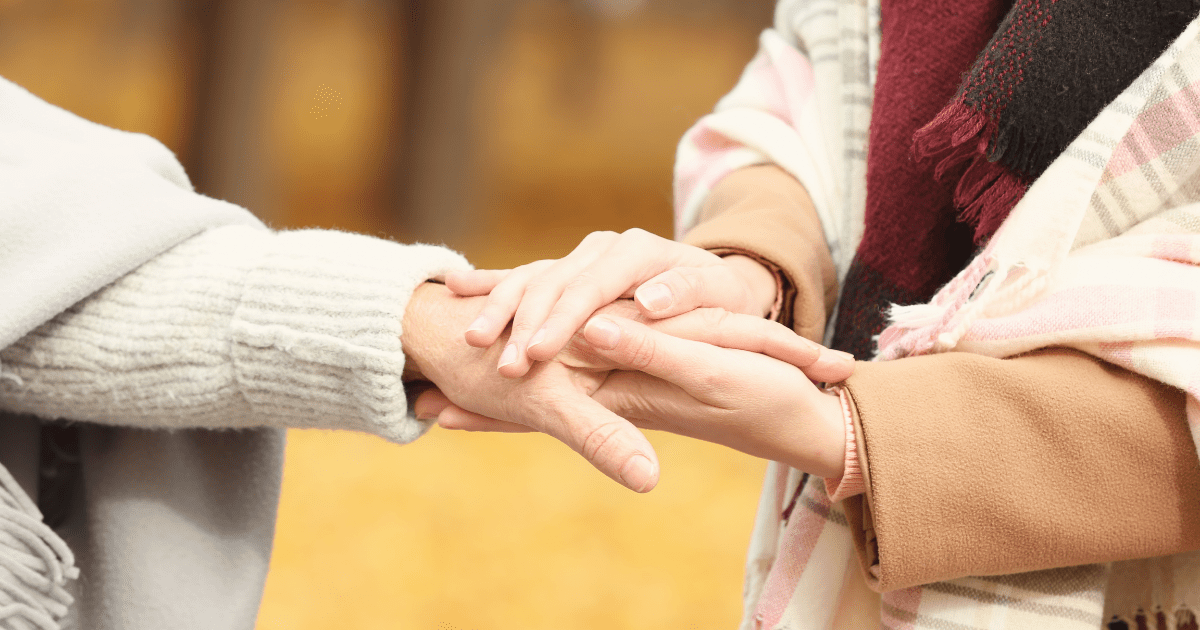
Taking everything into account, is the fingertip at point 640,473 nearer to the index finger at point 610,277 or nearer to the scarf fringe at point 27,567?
the index finger at point 610,277

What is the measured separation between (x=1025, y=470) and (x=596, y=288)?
12.7 inches

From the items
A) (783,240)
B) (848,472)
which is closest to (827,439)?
(848,472)

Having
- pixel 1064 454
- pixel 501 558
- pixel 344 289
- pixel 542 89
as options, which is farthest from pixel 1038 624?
pixel 542 89

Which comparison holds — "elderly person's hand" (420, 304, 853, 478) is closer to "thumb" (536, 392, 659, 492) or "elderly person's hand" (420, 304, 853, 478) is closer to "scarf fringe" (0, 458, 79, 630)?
"thumb" (536, 392, 659, 492)

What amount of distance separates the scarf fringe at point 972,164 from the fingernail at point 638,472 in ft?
1.03

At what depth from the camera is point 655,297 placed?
26.6 inches

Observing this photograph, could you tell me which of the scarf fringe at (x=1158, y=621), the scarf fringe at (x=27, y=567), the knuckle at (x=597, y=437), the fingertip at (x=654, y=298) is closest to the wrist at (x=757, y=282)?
the fingertip at (x=654, y=298)

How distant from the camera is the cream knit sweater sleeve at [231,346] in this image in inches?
25.9

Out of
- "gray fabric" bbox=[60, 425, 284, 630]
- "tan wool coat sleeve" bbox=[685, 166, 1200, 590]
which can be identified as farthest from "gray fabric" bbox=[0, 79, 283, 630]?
"tan wool coat sleeve" bbox=[685, 166, 1200, 590]

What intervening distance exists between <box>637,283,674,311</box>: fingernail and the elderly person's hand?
0.05 feet

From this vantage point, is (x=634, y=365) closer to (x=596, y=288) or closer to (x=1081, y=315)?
(x=596, y=288)

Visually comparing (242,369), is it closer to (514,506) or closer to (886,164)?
(886,164)

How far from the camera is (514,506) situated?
1.91 m

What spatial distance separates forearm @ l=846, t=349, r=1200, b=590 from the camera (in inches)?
22.5
